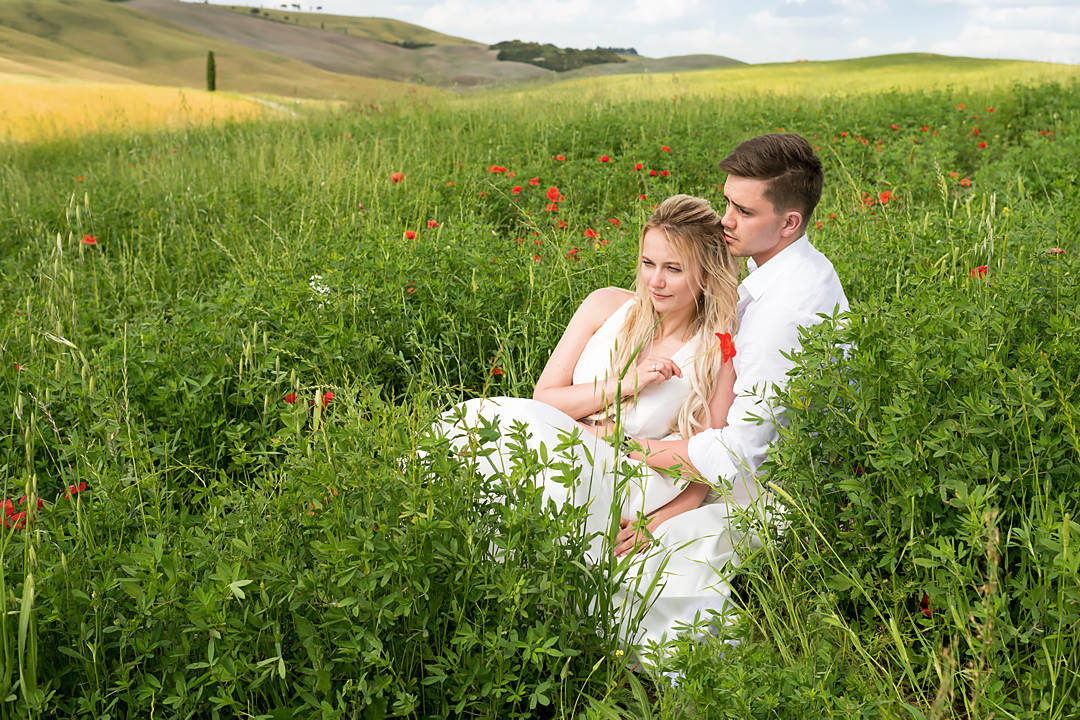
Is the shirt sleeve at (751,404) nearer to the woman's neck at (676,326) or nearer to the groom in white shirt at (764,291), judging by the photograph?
the groom in white shirt at (764,291)

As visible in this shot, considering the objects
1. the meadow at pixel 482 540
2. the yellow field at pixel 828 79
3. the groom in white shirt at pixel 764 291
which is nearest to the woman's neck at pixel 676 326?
the groom in white shirt at pixel 764 291

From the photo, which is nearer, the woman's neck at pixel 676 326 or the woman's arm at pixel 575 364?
the woman's arm at pixel 575 364

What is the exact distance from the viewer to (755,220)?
2.94 metres

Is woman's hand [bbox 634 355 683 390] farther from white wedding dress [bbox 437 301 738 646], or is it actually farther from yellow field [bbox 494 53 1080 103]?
yellow field [bbox 494 53 1080 103]

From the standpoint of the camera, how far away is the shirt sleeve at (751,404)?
8.95 ft

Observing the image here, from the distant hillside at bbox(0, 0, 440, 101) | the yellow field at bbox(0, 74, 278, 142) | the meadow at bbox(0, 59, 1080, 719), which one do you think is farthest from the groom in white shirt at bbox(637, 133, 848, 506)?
the distant hillside at bbox(0, 0, 440, 101)

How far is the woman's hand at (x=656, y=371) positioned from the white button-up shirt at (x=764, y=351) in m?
0.24

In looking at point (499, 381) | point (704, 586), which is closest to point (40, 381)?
point (499, 381)

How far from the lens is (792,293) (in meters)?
2.82

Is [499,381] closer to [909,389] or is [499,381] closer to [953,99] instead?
[909,389]

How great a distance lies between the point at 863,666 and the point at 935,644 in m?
0.21

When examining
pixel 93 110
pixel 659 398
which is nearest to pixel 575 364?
pixel 659 398

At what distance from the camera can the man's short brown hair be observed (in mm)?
2854

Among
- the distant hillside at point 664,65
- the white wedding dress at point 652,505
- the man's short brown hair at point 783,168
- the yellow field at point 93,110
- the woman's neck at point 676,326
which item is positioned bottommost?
the white wedding dress at point 652,505
